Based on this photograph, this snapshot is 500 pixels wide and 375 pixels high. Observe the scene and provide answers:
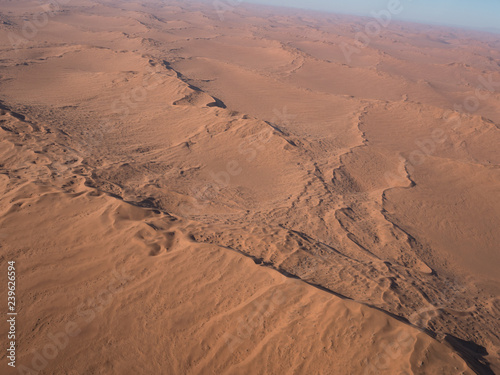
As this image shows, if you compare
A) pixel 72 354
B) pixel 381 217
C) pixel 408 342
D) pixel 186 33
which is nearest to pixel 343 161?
pixel 381 217

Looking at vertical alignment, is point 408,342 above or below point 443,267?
above

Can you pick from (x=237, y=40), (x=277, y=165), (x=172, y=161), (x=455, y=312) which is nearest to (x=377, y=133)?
(x=277, y=165)

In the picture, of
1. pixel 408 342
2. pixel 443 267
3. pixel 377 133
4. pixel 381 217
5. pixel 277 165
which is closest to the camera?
pixel 408 342

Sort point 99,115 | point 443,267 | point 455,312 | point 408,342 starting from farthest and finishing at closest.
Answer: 1. point 99,115
2. point 443,267
3. point 455,312
4. point 408,342

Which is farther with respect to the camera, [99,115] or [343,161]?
[99,115]

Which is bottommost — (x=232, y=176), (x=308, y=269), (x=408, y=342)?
(x=232, y=176)

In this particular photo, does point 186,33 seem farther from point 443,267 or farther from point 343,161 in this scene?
point 443,267

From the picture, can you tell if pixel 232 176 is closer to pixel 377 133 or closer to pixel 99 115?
pixel 99 115
